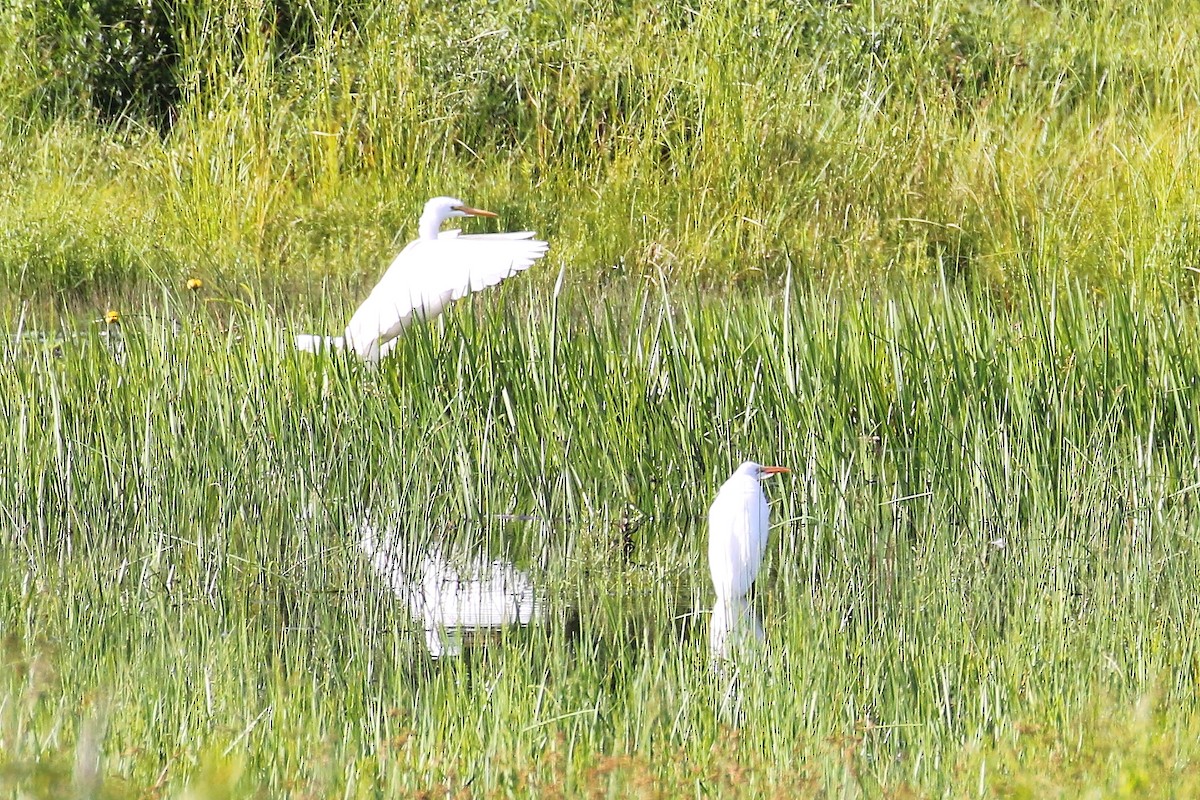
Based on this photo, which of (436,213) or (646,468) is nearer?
(646,468)

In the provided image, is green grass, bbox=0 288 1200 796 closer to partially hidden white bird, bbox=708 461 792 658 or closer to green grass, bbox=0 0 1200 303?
partially hidden white bird, bbox=708 461 792 658

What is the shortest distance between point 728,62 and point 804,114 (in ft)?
2.51

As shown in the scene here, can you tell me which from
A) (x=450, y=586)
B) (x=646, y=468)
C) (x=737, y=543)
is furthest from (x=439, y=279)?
(x=737, y=543)

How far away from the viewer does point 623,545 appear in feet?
11.5

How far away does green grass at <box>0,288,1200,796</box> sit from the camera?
2137 millimetres

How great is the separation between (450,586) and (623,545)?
15.8 inches

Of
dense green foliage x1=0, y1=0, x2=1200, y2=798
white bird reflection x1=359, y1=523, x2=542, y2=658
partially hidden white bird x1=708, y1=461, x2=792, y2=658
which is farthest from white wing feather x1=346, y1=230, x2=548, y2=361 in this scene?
partially hidden white bird x1=708, y1=461, x2=792, y2=658

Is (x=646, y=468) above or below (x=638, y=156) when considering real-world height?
below

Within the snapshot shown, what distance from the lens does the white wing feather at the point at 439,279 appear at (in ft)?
14.1

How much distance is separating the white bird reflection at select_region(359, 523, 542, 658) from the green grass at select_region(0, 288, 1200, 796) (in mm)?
58

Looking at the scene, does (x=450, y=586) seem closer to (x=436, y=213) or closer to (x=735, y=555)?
(x=735, y=555)

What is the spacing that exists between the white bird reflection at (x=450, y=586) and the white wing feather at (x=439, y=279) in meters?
0.89

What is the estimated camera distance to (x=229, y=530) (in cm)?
348

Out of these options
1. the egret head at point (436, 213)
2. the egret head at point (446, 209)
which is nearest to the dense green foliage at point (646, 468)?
the egret head at point (436, 213)
